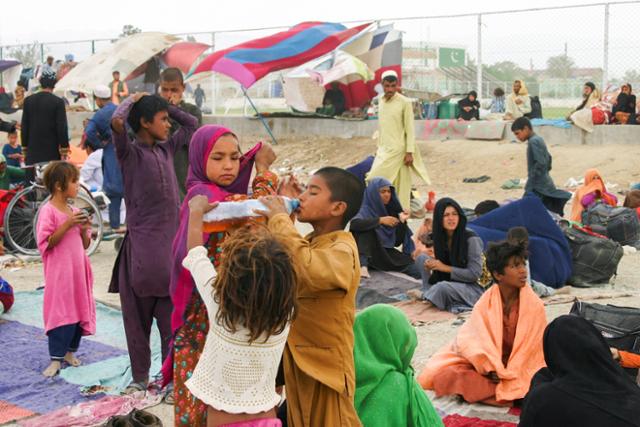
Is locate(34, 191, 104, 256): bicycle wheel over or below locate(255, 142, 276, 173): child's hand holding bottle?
below

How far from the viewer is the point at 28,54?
28.4 meters

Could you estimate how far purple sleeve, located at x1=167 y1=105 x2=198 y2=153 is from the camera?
15.5 feet

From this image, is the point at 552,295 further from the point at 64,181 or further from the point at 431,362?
the point at 64,181

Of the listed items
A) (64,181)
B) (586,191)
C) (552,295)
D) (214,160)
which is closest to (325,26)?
(586,191)

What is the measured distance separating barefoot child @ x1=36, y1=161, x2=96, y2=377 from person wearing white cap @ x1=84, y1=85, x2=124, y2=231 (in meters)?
3.97

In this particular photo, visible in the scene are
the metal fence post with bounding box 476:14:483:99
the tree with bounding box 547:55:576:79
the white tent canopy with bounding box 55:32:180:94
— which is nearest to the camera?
the tree with bounding box 547:55:576:79

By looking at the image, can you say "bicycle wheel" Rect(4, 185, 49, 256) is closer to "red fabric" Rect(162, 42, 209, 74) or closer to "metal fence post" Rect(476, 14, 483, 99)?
"metal fence post" Rect(476, 14, 483, 99)

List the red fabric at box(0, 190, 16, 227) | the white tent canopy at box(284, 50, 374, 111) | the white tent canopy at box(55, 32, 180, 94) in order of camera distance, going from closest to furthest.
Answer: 1. the red fabric at box(0, 190, 16, 227)
2. the white tent canopy at box(284, 50, 374, 111)
3. the white tent canopy at box(55, 32, 180, 94)

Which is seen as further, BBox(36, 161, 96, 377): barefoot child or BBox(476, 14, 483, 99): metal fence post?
BBox(476, 14, 483, 99): metal fence post

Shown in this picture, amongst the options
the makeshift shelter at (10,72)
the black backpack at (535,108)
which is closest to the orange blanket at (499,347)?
the black backpack at (535,108)

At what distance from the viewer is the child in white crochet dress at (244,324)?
2.73 meters

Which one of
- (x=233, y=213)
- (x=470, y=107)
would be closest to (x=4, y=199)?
(x=233, y=213)

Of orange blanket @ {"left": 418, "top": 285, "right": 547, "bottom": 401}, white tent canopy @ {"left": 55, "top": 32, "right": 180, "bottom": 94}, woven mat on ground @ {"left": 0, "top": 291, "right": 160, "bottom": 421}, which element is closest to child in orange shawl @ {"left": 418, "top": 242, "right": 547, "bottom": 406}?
orange blanket @ {"left": 418, "top": 285, "right": 547, "bottom": 401}

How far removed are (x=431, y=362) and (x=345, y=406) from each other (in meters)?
2.12
